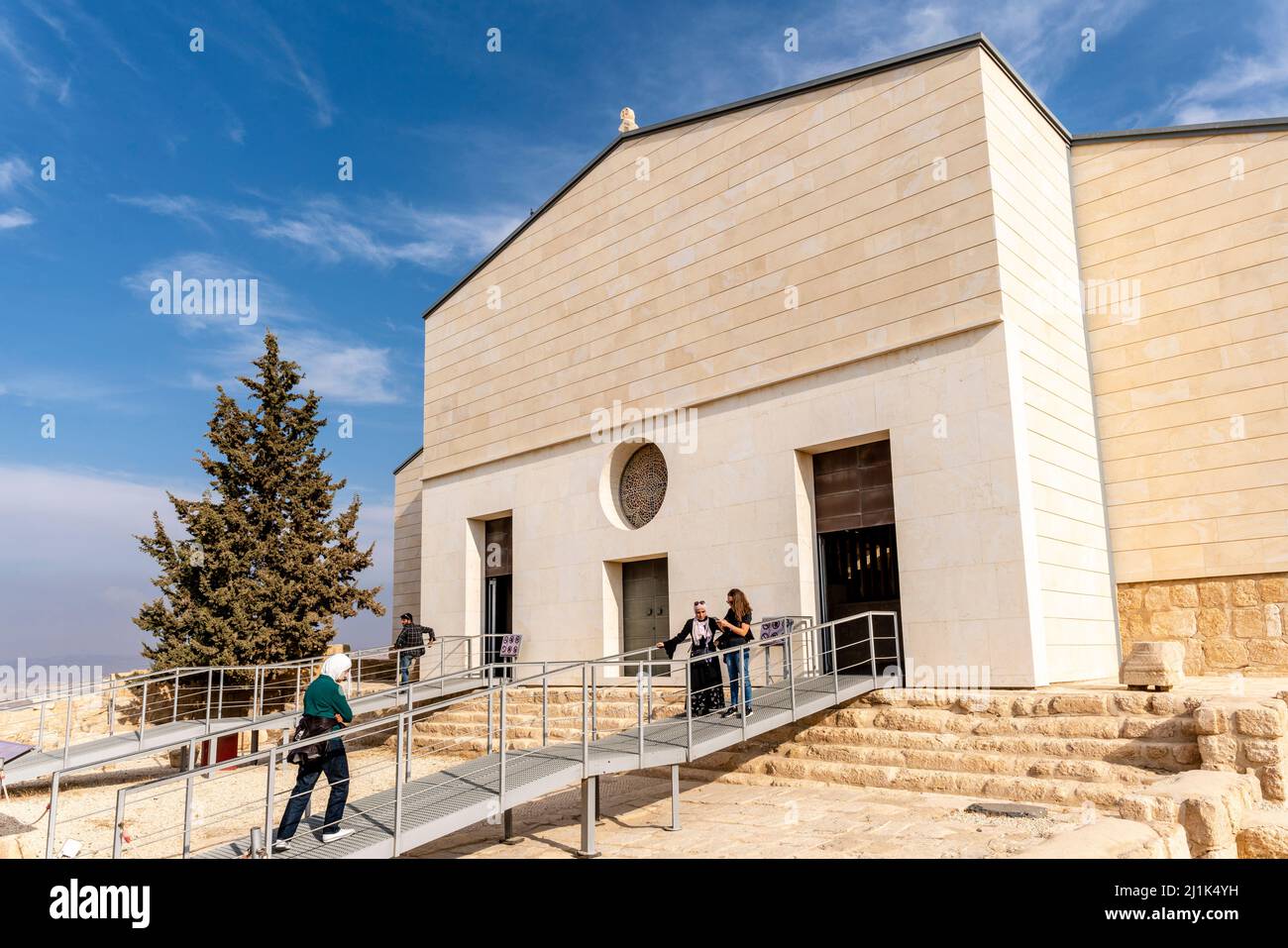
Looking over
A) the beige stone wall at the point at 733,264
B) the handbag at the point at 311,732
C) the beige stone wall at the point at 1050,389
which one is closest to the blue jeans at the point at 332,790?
→ the handbag at the point at 311,732

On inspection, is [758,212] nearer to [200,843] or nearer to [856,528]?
[856,528]

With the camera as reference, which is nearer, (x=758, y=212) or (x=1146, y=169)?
(x=1146, y=169)

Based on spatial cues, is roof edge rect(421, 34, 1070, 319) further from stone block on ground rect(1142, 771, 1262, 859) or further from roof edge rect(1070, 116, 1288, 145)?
stone block on ground rect(1142, 771, 1262, 859)

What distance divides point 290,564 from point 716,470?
995 cm

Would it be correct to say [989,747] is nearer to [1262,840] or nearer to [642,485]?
[1262,840]

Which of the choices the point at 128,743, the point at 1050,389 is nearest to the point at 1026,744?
the point at 1050,389

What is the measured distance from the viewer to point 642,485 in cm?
1563

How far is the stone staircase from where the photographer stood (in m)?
8.23

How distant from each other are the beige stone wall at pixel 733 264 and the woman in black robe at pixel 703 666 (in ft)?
13.9

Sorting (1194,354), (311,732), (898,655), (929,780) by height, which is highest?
(1194,354)

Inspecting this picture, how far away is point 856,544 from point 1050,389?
3.30 meters

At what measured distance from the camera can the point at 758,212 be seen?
14125 millimetres

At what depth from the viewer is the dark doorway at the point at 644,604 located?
49.7 feet
